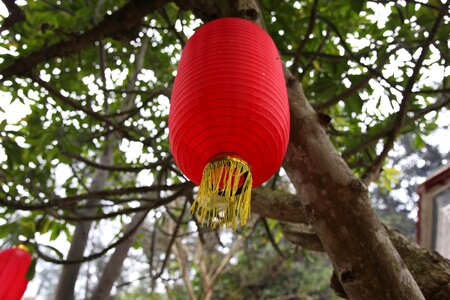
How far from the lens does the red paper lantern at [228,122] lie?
37.7 inches

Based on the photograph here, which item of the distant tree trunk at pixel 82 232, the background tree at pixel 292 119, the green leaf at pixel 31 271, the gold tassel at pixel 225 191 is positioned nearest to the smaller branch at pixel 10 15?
the background tree at pixel 292 119

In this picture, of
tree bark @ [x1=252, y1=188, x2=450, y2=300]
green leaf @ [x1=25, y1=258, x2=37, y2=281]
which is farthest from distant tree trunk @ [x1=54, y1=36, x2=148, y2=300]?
tree bark @ [x1=252, y1=188, x2=450, y2=300]

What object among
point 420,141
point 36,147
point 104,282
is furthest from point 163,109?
point 420,141

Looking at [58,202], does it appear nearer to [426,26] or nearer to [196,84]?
[196,84]

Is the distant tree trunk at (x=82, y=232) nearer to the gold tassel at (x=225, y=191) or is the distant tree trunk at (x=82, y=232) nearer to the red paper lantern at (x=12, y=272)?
the red paper lantern at (x=12, y=272)

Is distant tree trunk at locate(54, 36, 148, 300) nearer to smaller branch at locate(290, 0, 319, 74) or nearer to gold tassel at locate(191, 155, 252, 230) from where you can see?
smaller branch at locate(290, 0, 319, 74)

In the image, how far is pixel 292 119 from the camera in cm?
152

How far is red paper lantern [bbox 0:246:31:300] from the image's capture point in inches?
80.8

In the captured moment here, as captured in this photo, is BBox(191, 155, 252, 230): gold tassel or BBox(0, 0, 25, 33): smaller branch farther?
BBox(0, 0, 25, 33): smaller branch

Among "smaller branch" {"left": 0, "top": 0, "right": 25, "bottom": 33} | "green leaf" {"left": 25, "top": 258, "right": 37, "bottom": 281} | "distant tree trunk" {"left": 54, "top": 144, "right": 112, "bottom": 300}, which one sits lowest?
"green leaf" {"left": 25, "top": 258, "right": 37, "bottom": 281}

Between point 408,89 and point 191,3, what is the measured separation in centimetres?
98

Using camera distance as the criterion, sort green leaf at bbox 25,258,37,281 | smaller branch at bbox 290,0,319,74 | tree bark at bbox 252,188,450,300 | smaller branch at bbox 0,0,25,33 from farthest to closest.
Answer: smaller branch at bbox 0,0,25,33 < green leaf at bbox 25,258,37,281 < smaller branch at bbox 290,0,319,74 < tree bark at bbox 252,188,450,300

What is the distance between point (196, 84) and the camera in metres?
1.04

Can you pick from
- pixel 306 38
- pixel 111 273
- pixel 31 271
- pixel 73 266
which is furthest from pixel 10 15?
pixel 111 273
